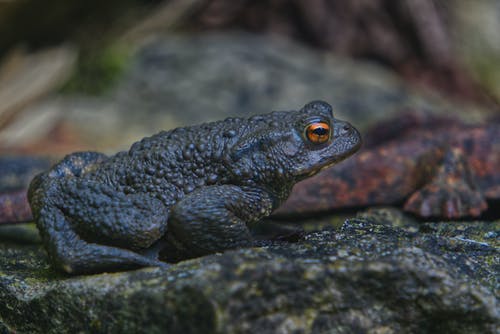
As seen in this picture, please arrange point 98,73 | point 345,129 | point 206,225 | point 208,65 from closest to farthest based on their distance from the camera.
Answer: point 206,225 < point 345,129 < point 98,73 < point 208,65

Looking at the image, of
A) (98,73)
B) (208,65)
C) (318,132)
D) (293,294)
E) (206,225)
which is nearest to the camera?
(293,294)

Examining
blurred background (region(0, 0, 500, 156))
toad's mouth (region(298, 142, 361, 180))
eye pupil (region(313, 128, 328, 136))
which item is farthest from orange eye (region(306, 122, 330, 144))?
blurred background (region(0, 0, 500, 156))

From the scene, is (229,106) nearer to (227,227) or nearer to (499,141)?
(499,141)

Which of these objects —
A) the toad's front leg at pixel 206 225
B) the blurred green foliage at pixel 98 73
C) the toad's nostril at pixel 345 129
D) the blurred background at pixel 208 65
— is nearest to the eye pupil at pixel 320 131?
the toad's nostril at pixel 345 129

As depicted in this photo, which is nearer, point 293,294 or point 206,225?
point 293,294

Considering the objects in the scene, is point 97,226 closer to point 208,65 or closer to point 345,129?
point 345,129

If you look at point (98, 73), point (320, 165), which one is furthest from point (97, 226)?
point (98, 73)

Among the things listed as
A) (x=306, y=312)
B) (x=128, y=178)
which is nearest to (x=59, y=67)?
(x=128, y=178)

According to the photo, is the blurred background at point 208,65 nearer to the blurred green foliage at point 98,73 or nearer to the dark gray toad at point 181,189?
the blurred green foliage at point 98,73

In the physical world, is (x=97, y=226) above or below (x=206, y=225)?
above
